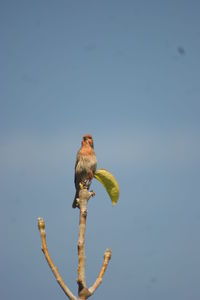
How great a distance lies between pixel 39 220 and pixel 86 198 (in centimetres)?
77

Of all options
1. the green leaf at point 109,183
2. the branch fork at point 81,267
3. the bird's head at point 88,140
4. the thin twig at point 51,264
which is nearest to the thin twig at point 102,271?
the branch fork at point 81,267

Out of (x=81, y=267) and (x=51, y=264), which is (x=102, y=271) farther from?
(x=51, y=264)

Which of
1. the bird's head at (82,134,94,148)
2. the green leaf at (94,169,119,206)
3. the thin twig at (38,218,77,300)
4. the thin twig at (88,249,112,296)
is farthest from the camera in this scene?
the bird's head at (82,134,94,148)

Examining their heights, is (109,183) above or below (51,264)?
above

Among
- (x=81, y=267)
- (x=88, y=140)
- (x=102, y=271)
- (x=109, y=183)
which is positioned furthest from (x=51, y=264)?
(x=88, y=140)

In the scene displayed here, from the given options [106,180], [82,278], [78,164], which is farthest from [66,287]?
[78,164]

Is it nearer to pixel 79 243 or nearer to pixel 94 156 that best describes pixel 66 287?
pixel 79 243

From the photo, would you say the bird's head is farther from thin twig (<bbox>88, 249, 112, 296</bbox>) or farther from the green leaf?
thin twig (<bbox>88, 249, 112, 296</bbox>)

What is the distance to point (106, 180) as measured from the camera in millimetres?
5594

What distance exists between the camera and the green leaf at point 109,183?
5473 mm

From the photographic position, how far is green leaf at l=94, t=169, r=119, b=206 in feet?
18.0

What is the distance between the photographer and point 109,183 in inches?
219

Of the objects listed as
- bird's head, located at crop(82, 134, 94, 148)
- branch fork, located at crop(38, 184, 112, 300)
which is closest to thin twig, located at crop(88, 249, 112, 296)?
branch fork, located at crop(38, 184, 112, 300)

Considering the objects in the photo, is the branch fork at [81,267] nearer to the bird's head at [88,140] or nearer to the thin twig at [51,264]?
the thin twig at [51,264]
